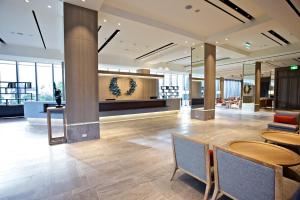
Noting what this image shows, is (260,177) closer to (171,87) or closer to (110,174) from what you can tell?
(110,174)

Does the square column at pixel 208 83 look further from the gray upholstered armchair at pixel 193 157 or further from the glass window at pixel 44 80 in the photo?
the glass window at pixel 44 80

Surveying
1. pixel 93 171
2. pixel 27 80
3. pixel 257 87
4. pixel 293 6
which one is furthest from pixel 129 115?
pixel 257 87

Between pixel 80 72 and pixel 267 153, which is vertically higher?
pixel 80 72

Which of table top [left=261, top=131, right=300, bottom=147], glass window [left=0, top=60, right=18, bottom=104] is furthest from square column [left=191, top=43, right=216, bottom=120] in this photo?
glass window [left=0, top=60, right=18, bottom=104]

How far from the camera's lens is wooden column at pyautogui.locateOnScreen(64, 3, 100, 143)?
4594 millimetres

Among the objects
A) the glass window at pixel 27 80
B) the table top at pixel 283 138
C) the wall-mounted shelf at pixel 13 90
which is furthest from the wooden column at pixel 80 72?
the glass window at pixel 27 80

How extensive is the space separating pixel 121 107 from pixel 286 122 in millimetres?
6945

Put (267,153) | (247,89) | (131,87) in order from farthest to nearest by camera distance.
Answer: (247,89) → (131,87) → (267,153)

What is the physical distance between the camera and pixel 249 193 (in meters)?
1.74

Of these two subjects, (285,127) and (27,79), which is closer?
(285,127)

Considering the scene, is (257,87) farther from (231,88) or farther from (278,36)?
(231,88)

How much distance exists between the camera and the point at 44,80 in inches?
480

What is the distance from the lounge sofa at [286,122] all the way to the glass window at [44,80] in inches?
532

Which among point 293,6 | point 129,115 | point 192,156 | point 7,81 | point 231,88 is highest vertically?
point 293,6
